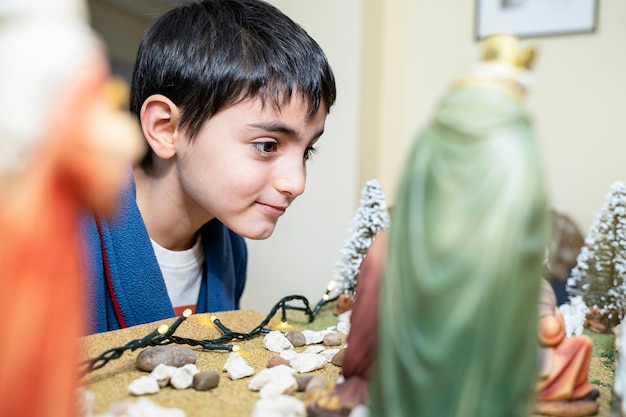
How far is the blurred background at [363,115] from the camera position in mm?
2572

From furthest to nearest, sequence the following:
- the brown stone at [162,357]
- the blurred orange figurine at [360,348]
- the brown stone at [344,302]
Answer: the brown stone at [344,302], the brown stone at [162,357], the blurred orange figurine at [360,348]

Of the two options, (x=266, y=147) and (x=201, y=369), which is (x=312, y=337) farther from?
(x=266, y=147)

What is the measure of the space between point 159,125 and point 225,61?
183 millimetres

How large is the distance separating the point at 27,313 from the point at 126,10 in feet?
7.95

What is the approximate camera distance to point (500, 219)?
1.29ft

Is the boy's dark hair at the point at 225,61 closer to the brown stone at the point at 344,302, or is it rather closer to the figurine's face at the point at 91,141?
the brown stone at the point at 344,302

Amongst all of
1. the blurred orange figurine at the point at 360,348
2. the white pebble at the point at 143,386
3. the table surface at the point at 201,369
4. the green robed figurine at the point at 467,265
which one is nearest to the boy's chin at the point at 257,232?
the table surface at the point at 201,369

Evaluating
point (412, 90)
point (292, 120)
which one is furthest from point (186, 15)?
point (412, 90)

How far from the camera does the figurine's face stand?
0.35 meters

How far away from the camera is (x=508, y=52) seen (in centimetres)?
43

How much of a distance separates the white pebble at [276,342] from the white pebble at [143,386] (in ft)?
0.78

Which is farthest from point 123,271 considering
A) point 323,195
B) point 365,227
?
point 323,195

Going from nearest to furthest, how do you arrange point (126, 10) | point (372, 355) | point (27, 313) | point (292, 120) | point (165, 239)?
point (27, 313) < point (372, 355) < point (292, 120) < point (165, 239) < point (126, 10)

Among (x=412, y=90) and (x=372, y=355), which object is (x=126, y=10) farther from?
(x=372, y=355)
